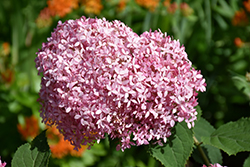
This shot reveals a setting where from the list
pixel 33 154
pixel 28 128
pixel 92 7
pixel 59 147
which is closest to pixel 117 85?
pixel 33 154

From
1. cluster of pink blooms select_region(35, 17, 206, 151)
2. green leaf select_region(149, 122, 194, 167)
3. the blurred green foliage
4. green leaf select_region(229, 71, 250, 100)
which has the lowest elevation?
green leaf select_region(149, 122, 194, 167)

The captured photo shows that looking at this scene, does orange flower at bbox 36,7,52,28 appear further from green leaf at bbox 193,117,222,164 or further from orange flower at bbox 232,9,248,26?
green leaf at bbox 193,117,222,164

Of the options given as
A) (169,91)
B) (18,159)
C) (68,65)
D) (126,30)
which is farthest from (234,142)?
(18,159)

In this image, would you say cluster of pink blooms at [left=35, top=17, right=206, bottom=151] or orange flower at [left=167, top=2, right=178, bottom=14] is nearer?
cluster of pink blooms at [left=35, top=17, right=206, bottom=151]

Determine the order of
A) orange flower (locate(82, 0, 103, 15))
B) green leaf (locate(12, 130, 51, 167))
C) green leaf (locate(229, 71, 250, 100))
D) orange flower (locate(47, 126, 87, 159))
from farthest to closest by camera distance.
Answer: orange flower (locate(82, 0, 103, 15))
orange flower (locate(47, 126, 87, 159))
green leaf (locate(229, 71, 250, 100))
green leaf (locate(12, 130, 51, 167))

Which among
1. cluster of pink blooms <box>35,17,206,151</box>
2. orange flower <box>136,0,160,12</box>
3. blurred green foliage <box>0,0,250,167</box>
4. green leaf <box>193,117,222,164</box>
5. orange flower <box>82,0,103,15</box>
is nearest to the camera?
cluster of pink blooms <box>35,17,206,151</box>

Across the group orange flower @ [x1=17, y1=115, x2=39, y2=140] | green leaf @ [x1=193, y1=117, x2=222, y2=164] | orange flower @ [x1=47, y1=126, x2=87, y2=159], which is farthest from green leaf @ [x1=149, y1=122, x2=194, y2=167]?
orange flower @ [x1=17, y1=115, x2=39, y2=140]
